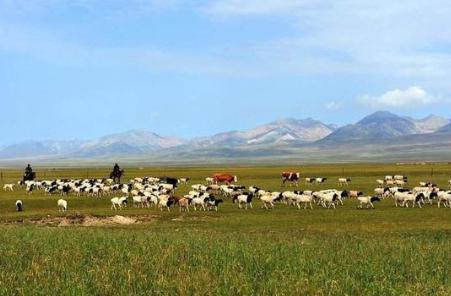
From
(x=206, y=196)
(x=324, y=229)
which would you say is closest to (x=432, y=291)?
(x=324, y=229)

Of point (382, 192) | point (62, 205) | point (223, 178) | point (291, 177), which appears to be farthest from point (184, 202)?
point (223, 178)

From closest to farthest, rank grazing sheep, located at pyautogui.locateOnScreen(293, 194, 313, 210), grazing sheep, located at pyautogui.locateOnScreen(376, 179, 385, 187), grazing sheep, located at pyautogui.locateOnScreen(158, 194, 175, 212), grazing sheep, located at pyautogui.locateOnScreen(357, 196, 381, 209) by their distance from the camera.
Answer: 1. grazing sheep, located at pyautogui.locateOnScreen(357, 196, 381, 209)
2. grazing sheep, located at pyautogui.locateOnScreen(293, 194, 313, 210)
3. grazing sheep, located at pyautogui.locateOnScreen(158, 194, 175, 212)
4. grazing sheep, located at pyautogui.locateOnScreen(376, 179, 385, 187)

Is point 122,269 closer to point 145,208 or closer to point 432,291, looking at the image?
point 432,291

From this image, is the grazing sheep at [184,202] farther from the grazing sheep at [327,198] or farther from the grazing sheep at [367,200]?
the grazing sheep at [367,200]

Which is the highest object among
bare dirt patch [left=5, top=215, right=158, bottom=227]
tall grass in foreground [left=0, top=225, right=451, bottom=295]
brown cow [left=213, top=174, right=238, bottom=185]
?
tall grass in foreground [left=0, top=225, right=451, bottom=295]

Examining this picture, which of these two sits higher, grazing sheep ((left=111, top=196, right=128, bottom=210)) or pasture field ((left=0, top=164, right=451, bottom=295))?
pasture field ((left=0, top=164, right=451, bottom=295))

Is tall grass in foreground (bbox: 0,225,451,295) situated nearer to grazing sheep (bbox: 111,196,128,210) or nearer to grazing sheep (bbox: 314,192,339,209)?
grazing sheep (bbox: 314,192,339,209)

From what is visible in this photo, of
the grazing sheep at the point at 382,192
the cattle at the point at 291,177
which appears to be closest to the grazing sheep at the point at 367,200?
the grazing sheep at the point at 382,192

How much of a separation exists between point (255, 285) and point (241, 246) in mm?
5731

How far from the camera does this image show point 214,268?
46.2 feet

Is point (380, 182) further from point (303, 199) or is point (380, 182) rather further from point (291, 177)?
point (303, 199)

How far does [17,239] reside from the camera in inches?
762

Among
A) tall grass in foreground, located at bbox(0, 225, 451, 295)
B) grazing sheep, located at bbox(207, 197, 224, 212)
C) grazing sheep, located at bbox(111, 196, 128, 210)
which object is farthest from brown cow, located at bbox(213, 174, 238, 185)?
tall grass in foreground, located at bbox(0, 225, 451, 295)

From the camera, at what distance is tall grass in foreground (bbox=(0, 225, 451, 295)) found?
11.5 metres
